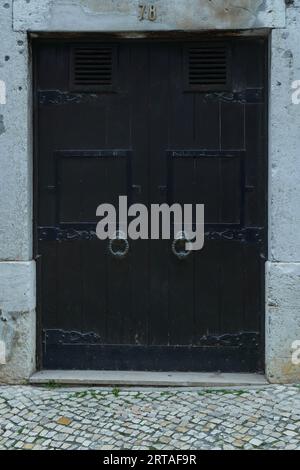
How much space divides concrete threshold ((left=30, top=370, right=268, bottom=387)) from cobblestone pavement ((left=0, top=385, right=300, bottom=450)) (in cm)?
8

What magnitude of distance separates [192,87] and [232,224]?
1094 millimetres

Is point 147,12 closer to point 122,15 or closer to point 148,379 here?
point 122,15

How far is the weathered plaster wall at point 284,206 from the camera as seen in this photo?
13.9 ft

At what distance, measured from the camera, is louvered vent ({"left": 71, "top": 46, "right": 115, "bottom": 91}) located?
176 inches

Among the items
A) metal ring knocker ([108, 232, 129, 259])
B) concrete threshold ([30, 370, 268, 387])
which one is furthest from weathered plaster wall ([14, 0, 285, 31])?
concrete threshold ([30, 370, 268, 387])

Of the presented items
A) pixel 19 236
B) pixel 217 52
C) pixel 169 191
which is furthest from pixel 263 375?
pixel 217 52

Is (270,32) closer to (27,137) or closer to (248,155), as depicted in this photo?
(248,155)

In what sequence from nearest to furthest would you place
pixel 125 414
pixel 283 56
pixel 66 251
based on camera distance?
pixel 125 414, pixel 283 56, pixel 66 251

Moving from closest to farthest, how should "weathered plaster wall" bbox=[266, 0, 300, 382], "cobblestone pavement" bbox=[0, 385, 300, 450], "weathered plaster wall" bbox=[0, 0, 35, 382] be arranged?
"cobblestone pavement" bbox=[0, 385, 300, 450]
"weathered plaster wall" bbox=[266, 0, 300, 382]
"weathered plaster wall" bbox=[0, 0, 35, 382]

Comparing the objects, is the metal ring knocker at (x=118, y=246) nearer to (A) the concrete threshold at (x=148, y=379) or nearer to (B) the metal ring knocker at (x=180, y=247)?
(B) the metal ring knocker at (x=180, y=247)

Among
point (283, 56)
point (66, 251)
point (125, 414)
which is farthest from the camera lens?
point (66, 251)

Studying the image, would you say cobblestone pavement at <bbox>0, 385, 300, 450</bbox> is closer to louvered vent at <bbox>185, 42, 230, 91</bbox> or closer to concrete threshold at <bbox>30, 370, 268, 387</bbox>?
concrete threshold at <bbox>30, 370, 268, 387</bbox>

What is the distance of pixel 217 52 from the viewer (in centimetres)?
444

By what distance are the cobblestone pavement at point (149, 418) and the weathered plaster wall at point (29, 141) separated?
35 centimetres
